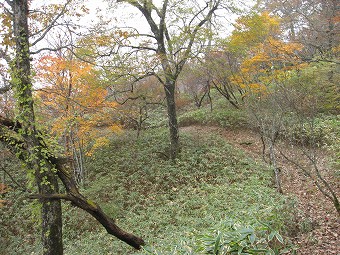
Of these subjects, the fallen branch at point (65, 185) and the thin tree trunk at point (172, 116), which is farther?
the thin tree trunk at point (172, 116)

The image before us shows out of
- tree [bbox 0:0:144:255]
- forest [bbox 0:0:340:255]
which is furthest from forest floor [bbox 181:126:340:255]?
tree [bbox 0:0:144:255]

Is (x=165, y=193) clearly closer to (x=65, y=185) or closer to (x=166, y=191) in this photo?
(x=166, y=191)

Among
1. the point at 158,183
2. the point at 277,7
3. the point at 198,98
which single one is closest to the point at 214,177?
the point at 158,183

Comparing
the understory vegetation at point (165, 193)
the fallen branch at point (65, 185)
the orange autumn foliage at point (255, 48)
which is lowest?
the understory vegetation at point (165, 193)

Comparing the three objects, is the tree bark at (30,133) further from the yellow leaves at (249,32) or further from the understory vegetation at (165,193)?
the yellow leaves at (249,32)

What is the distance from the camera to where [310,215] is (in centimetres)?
653

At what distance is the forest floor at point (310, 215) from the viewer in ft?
16.3

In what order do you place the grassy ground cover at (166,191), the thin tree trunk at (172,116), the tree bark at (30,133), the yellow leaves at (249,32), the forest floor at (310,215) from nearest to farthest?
the tree bark at (30,133), the forest floor at (310,215), the grassy ground cover at (166,191), the yellow leaves at (249,32), the thin tree trunk at (172,116)

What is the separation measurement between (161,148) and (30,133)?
9.86m

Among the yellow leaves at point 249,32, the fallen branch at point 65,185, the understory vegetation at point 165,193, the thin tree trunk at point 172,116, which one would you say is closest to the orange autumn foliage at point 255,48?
the yellow leaves at point 249,32

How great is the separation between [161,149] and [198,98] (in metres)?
9.36

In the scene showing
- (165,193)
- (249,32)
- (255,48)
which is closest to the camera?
(165,193)

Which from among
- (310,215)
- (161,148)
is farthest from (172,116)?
(310,215)

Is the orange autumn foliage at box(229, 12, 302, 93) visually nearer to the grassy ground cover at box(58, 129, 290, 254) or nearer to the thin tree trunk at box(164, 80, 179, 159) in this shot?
the thin tree trunk at box(164, 80, 179, 159)
